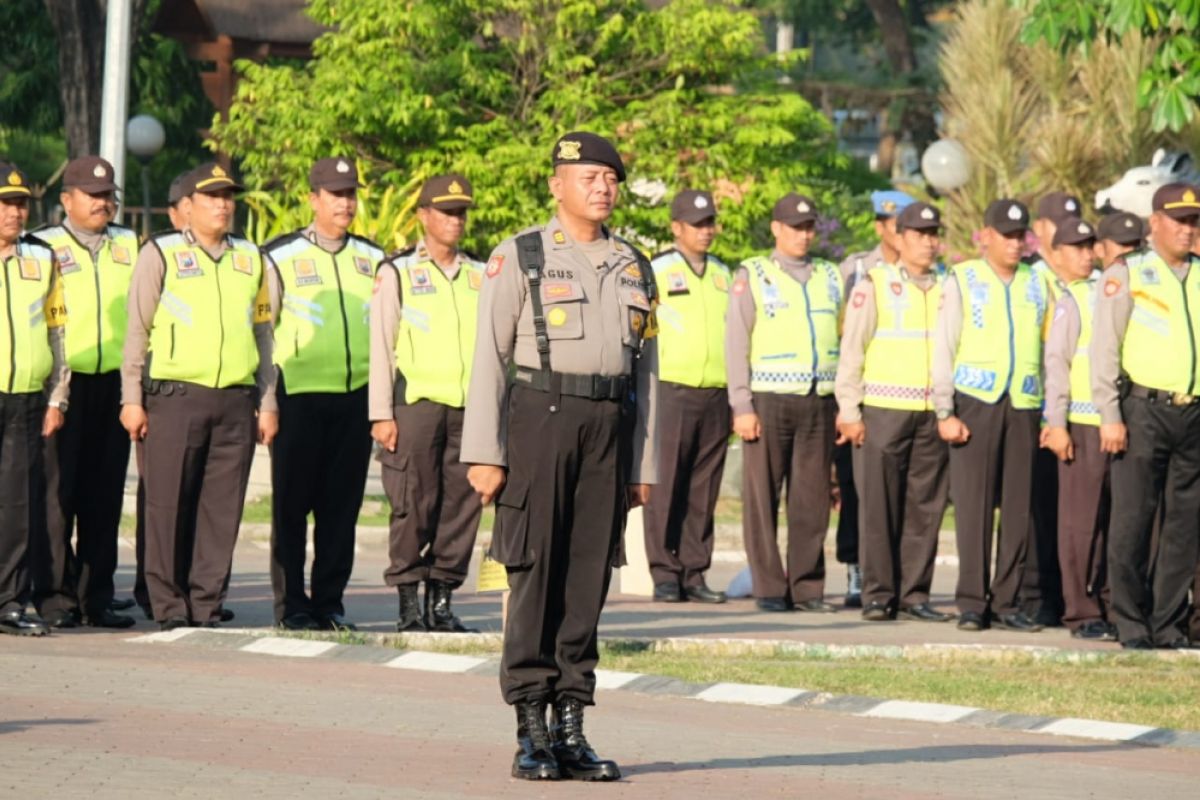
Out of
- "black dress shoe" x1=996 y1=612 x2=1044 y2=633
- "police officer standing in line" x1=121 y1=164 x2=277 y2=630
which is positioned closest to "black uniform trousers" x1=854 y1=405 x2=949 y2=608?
"black dress shoe" x1=996 y1=612 x2=1044 y2=633

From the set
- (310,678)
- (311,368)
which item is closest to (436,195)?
(311,368)

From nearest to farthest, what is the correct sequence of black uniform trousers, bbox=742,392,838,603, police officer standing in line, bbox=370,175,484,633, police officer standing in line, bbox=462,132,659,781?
police officer standing in line, bbox=462,132,659,781
police officer standing in line, bbox=370,175,484,633
black uniform trousers, bbox=742,392,838,603

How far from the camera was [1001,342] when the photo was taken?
14656mm

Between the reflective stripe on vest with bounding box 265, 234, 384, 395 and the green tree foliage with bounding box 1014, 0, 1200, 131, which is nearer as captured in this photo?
the reflective stripe on vest with bounding box 265, 234, 384, 395

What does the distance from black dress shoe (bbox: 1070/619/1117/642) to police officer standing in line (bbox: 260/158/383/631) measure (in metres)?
4.06

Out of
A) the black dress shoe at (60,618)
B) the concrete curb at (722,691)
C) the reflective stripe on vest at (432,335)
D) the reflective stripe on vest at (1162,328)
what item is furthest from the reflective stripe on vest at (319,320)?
the reflective stripe on vest at (1162,328)

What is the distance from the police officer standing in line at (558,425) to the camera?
904 cm

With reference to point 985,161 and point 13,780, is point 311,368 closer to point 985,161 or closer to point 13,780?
point 13,780

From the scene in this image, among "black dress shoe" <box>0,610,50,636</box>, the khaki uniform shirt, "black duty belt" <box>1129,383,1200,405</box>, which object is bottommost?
"black dress shoe" <box>0,610,50,636</box>

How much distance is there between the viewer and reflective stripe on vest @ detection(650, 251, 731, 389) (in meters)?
15.8

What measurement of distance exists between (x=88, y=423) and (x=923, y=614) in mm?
4935

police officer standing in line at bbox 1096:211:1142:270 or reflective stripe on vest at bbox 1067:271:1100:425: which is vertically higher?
police officer standing in line at bbox 1096:211:1142:270

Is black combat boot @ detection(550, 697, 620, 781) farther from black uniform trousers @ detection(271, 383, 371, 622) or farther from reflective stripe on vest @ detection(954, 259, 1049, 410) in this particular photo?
reflective stripe on vest @ detection(954, 259, 1049, 410)

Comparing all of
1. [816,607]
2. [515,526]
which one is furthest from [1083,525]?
[515,526]
